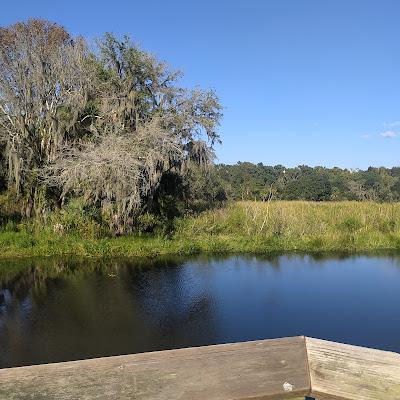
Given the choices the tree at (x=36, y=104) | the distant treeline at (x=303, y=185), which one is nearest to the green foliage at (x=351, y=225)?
the distant treeline at (x=303, y=185)

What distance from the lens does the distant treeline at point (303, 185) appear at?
3523cm

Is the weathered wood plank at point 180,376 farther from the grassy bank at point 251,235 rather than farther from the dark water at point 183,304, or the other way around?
the grassy bank at point 251,235

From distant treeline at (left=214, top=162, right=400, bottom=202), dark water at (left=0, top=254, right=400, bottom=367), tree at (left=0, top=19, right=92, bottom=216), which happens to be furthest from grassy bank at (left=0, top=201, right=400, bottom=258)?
distant treeline at (left=214, top=162, right=400, bottom=202)

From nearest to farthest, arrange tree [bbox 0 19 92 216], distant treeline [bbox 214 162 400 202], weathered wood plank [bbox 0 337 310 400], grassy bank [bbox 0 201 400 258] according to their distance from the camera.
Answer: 1. weathered wood plank [bbox 0 337 310 400]
2. grassy bank [bbox 0 201 400 258]
3. tree [bbox 0 19 92 216]
4. distant treeline [bbox 214 162 400 202]

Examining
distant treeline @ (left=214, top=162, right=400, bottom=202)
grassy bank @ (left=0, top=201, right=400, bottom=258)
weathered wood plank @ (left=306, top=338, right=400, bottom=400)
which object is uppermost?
distant treeline @ (left=214, top=162, right=400, bottom=202)

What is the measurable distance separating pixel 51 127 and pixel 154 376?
1744 cm

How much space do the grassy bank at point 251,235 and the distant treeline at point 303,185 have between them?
Result: 5345 mm

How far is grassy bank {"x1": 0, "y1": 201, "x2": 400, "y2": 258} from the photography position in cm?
1584

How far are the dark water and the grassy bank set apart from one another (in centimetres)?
105

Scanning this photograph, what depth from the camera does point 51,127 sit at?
1756cm

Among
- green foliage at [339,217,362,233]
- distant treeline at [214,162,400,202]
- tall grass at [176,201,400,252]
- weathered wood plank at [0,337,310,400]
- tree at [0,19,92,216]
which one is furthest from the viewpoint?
distant treeline at [214,162,400,202]

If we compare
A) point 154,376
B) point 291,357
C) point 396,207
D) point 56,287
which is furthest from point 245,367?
point 396,207

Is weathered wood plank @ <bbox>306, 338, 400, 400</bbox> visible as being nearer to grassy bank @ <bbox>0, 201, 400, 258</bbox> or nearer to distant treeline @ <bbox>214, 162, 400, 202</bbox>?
grassy bank @ <bbox>0, 201, 400, 258</bbox>

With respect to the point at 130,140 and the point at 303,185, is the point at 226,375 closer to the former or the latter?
the point at 130,140
